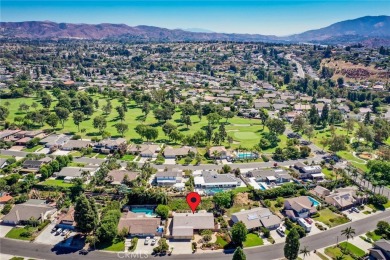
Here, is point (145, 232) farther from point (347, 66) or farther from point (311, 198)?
point (347, 66)

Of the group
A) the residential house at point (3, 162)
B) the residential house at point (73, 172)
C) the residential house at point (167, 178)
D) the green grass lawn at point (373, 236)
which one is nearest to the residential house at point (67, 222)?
the residential house at point (73, 172)

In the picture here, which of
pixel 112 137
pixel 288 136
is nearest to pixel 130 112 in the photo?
pixel 112 137

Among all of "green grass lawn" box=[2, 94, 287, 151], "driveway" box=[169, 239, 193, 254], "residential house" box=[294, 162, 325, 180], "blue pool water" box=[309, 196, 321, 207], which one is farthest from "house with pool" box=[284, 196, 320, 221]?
"green grass lawn" box=[2, 94, 287, 151]

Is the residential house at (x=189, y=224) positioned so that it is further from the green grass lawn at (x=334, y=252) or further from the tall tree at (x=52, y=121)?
the tall tree at (x=52, y=121)

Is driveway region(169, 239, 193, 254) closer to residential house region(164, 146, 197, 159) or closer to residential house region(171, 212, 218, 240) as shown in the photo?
residential house region(171, 212, 218, 240)

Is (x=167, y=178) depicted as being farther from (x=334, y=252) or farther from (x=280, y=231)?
(x=334, y=252)

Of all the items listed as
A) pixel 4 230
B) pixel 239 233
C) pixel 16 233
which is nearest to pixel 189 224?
pixel 239 233
